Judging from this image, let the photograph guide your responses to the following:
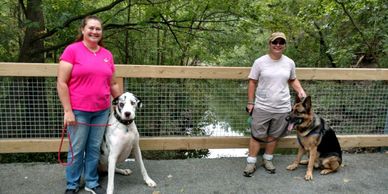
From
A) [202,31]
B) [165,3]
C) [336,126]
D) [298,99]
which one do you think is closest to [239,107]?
[298,99]

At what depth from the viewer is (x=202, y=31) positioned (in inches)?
349

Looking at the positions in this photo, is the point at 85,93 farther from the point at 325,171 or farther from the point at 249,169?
the point at 325,171

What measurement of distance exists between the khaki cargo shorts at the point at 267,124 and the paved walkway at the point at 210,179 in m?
0.54

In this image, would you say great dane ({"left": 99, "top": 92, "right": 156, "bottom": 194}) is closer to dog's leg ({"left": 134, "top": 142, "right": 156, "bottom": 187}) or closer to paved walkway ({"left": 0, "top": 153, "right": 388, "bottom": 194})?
dog's leg ({"left": 134, "top": 142, "right": 156, "bottom": 187})

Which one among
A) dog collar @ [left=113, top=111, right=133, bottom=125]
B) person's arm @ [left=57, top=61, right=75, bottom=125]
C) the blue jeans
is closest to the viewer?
person's arm @ [left=57, top=61, right=75, bottom=125]

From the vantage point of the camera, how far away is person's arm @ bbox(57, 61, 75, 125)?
122 inches

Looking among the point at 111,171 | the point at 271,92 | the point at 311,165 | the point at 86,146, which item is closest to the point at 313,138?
the point at 311,165

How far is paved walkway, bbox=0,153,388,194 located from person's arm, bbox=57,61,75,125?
3.57ft

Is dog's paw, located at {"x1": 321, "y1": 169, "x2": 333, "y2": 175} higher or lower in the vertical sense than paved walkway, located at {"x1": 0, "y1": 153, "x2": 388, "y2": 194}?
higher

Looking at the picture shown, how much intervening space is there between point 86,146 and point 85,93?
661 millimetres

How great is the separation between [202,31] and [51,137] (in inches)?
213

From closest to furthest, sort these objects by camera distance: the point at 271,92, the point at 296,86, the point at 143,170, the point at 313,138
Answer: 1. the point at 143,170
2. the point at 271,92
3. the point at 313,138
4. the point at 296,86

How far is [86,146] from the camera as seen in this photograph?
11.7 feet

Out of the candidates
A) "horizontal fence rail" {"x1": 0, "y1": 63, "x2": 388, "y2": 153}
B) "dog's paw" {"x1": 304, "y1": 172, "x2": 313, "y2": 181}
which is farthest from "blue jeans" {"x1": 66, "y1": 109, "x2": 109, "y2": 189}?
"dog's paw" {"x1": 304, "y1": 172, "x2": 313, "y2": 181}
